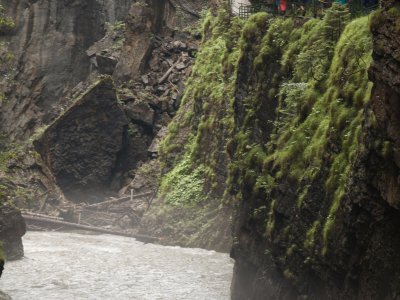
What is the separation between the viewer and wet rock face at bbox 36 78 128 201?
44.9 metres

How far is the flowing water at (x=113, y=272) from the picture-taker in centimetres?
2284

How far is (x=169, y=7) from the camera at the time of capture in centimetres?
5203

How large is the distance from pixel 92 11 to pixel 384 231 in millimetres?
45691

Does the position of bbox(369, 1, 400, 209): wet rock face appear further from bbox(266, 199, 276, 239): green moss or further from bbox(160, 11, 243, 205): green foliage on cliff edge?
bbox(160, 11, 243, 205): green foliage on cliff edge

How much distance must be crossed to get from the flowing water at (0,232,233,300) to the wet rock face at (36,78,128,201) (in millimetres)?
10044

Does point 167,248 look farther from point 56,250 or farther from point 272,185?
point 272,185

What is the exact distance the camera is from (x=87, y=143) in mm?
45469

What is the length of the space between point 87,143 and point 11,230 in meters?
17.4

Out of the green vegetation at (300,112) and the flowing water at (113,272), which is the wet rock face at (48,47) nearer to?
the flowing water at (113,272)

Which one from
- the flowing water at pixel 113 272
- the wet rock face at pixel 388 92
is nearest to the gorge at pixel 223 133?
the wet rock face at pixel 388 92

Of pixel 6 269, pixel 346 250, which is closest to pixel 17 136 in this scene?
pixel 6 269

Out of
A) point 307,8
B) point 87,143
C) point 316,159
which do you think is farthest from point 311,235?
point 87,143

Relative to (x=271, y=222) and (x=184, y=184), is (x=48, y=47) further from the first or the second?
(x=271, y=222)

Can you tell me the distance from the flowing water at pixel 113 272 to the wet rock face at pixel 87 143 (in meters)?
10.0
